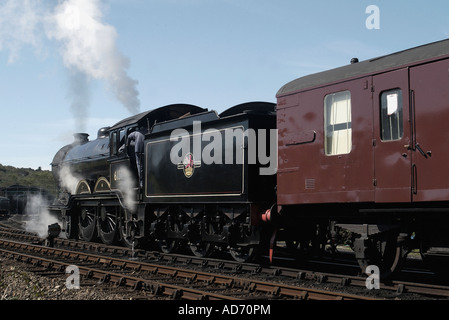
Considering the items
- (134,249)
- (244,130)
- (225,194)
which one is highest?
(244,130)

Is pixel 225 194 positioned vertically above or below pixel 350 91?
below

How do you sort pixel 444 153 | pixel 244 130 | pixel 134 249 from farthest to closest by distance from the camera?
pixel 134 249 < pixel 244 130 < pixel 444 153

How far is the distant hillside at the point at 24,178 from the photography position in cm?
7022

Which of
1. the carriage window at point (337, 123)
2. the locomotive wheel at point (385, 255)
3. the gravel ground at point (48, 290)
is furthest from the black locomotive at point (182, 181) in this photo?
the gravel ground at point (48, 290)

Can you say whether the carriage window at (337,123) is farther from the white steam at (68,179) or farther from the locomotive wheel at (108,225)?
the white steam at (68,179)

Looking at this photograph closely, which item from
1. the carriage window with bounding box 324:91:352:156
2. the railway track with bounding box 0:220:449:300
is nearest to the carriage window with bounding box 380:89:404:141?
the carriage window with bounding box 324:91:352:156

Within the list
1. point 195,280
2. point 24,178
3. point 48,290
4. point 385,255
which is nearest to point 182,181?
point 195,280

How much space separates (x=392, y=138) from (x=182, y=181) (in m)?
6.10

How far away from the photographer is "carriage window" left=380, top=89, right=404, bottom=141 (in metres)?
7.58

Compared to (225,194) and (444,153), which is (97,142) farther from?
(444,153)

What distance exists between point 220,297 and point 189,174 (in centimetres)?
523

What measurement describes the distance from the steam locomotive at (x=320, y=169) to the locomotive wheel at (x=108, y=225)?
5.60 ft

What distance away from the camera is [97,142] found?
17.4 metres

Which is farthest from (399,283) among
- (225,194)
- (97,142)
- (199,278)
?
(97,142)
